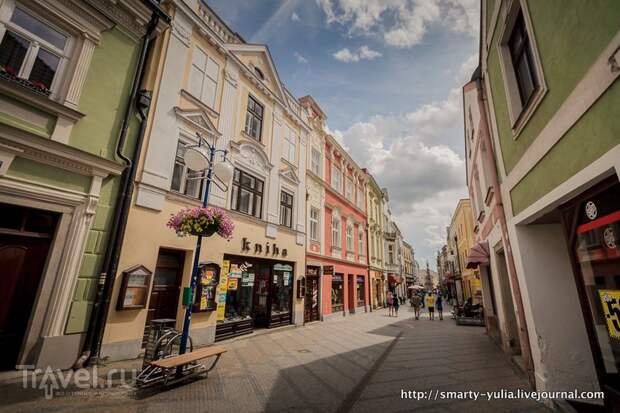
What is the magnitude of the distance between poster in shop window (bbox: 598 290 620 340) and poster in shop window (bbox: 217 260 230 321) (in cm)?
857

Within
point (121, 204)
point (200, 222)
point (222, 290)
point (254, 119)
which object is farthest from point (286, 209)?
Result: point (200, 222)

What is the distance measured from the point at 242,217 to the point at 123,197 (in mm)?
3998

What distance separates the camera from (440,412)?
12.8 ft

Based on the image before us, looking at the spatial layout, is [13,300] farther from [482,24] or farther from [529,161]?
[482,24]

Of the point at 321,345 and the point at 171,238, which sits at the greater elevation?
the point at 171,238

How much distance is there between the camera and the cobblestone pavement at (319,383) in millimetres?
3928

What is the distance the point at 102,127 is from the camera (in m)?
6.26

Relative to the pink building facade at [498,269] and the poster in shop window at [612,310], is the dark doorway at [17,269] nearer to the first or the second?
the poster in shop window at [612,310]

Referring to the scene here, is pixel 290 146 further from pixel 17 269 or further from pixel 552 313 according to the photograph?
pixel 552 313

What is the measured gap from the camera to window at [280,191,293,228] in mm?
12102

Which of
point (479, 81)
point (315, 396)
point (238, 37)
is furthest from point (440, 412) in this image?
point (238, 37)

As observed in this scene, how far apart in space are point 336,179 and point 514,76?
1341 centimetres

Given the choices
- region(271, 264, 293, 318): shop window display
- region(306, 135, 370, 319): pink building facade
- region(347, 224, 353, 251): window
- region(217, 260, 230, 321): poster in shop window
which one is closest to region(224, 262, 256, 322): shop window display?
region(217, 260, 230, 321): poster in shop window

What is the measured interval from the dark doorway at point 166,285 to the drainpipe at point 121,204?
128cm
